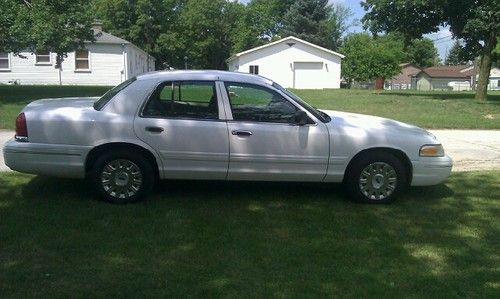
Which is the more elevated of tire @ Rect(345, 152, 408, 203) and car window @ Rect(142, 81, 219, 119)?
car window @ Rect(142, 81, 219, 119)

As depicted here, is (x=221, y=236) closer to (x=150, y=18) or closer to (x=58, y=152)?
(x=58, y=152)

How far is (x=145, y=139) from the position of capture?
625cm

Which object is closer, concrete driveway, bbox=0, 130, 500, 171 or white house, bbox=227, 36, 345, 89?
concrete driveway, bbox=0, 130, 500, 171

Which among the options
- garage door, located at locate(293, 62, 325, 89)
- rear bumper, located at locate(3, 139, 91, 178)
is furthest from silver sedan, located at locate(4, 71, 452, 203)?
garage door, located at locate(293, 62, 325, 89)

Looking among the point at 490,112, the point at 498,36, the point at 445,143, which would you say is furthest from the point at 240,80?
the point at 498,36

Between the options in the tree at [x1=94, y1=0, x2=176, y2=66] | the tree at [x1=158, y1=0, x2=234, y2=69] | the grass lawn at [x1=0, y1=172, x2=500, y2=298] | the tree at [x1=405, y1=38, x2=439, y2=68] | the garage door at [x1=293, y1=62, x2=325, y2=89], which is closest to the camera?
the grass lawn at [x1=0, y1=172, x2=500, y2=298]

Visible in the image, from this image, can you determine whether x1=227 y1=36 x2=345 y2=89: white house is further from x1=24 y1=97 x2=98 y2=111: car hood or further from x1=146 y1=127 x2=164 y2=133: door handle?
x1=146 y1=127 x2=164 y2=133: door handle

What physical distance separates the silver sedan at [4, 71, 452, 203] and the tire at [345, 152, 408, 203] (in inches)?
0.5

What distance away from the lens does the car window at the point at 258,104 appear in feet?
21.2

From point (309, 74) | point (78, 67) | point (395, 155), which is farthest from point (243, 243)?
point (309, 74)

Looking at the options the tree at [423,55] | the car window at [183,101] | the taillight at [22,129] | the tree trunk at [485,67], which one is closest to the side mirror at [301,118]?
the car window at [183,101]

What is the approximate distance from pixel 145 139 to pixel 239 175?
3.71ft

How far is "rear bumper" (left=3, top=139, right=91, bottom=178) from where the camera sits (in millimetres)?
6195

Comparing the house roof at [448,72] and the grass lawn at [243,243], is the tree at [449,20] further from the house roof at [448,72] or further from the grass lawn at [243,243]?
the house roof at [448,72]
